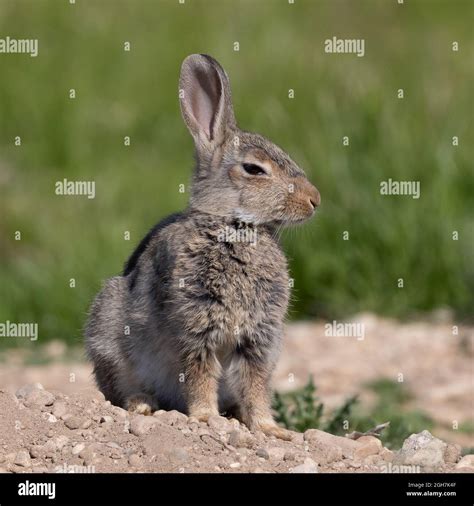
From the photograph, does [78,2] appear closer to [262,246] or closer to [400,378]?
[400,378]

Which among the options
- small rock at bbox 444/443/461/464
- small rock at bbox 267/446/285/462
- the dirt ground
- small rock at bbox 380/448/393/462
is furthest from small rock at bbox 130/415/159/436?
small rock at bbox 444/443/461/464

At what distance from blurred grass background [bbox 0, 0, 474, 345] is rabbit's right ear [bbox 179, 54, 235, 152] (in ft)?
2.17

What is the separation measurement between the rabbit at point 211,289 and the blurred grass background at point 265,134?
445mm

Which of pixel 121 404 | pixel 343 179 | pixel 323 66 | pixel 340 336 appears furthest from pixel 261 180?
pixel 323 66

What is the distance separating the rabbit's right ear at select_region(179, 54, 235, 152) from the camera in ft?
22.0

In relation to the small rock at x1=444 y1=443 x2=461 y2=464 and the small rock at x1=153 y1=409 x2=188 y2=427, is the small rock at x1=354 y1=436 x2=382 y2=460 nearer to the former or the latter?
the small rock at x1=444 y1=443 x2=461 y2=464

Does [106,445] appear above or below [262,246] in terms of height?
below

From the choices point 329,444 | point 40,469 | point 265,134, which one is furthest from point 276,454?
point 265,134

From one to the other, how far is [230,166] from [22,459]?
1868 mm

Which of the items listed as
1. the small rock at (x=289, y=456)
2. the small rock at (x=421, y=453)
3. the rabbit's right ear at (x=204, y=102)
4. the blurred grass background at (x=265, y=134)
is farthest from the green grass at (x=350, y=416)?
the rabbit's right ear at (x=204, y=102)

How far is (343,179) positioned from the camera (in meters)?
11.0

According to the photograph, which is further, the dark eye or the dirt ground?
the dark eye

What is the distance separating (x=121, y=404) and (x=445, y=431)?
2417 millimetres

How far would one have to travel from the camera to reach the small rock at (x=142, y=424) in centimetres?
586
